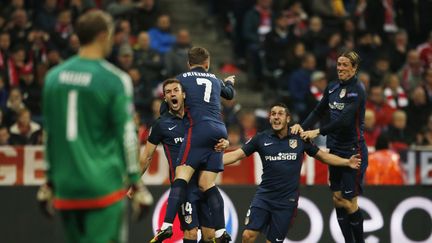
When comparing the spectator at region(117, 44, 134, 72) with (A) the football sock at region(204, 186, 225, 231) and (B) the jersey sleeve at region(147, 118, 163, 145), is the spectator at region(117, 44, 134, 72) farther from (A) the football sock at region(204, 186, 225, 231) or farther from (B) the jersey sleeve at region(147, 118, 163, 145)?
(A) the football sock at region(204, 186, 225, 231)

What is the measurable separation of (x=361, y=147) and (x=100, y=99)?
5422mm

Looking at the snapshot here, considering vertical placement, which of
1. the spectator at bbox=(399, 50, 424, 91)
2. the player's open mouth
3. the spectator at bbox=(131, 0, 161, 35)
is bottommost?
the player's open mouth

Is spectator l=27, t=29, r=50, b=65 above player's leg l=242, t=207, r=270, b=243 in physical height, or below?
above

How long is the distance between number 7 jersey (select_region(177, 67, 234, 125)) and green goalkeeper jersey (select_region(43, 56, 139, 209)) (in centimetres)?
405

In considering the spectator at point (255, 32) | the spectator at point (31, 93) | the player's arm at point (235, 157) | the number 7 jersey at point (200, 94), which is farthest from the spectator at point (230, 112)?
the number 7 jersey at point (200, 94)

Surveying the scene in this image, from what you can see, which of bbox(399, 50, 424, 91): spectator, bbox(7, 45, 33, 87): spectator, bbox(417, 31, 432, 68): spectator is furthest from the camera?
bbox(417, 31, 432, 68): spectator

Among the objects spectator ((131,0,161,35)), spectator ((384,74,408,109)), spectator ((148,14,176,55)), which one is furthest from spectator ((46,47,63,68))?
spectator ((384,74,408,109))

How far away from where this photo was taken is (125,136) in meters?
6.61

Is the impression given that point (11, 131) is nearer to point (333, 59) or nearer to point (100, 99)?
point (333, 59)

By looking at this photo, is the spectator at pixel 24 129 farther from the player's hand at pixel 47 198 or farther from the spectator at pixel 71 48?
the player's hand at pixel 47 198

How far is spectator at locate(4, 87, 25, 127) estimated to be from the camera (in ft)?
52.7

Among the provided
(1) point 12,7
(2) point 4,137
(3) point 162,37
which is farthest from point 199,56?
(1) point 12,7

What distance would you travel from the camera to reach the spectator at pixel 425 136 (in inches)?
651

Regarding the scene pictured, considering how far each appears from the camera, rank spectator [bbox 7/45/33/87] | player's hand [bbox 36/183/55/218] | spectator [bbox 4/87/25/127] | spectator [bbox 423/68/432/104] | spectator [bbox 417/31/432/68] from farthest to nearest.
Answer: spectator [bbox 417/31/432/68] → spectator [bbox 423/68/432/104] → spectator [bbox 7/45/33/87] → spectator [bbox 4/87/25/127] → player's hand [bbox 36/183/55/218]
